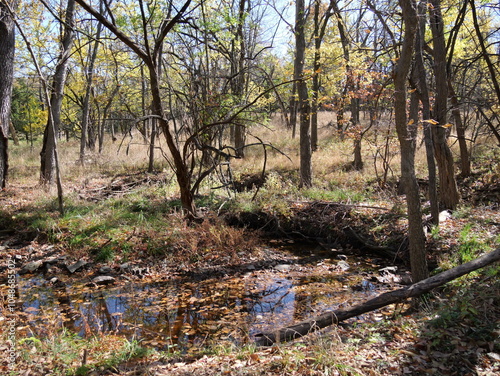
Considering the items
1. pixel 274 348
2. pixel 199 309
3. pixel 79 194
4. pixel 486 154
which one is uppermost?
pixel 486 154

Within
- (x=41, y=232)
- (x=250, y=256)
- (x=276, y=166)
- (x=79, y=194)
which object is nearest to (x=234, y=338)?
(x=250, y=256)

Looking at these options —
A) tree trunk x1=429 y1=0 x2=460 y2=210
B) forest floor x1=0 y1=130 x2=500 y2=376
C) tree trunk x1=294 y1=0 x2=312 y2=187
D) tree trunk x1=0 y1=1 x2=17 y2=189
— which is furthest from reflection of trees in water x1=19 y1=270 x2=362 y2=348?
tree trunk x1=294 y1=0 x2=312 y2=187

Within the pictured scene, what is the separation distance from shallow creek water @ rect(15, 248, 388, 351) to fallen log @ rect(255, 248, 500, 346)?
22.1 inches

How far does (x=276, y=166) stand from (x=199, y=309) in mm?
10532

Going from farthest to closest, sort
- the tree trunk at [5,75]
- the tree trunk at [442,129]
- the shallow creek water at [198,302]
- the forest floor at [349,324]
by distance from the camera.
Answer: the tree trunk at [5,75] < the tree trunk at [442,129] < the shallow creek water at [198,302] < the forest floor at [349,324]

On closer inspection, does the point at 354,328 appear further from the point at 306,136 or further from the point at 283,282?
the point at 306,136

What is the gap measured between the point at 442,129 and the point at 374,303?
5.25 m

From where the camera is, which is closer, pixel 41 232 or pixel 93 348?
pixel 93 348

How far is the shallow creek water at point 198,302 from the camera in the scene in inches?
193

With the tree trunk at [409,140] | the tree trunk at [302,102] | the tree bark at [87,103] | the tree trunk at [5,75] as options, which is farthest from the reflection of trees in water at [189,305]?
the tree bark at [87,103]

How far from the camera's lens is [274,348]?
383cm

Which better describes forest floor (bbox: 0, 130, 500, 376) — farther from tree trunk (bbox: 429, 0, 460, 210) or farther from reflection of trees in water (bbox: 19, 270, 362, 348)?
tree trunk (bbox: 429, 0, 460, 210)

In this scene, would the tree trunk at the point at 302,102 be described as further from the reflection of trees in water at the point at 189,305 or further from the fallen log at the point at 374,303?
the fallen log at the point at 374,303

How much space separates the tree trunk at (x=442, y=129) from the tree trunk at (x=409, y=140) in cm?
297
